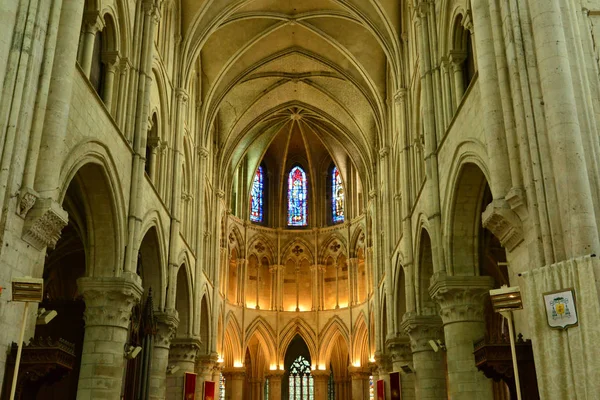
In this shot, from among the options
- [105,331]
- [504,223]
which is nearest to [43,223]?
[105,331]

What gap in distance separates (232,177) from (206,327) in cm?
1033

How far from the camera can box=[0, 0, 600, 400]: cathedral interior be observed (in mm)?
10547

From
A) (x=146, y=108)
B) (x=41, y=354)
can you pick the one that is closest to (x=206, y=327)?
(x=146, y=108)

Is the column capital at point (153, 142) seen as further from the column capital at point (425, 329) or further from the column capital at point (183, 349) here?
the column capital at point (425, 329)

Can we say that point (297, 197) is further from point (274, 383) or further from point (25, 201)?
point (25, 201)

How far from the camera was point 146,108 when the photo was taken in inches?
738

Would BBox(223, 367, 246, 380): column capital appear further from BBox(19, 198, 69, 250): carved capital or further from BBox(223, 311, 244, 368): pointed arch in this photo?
BBox(19, 198, 69, 250): carved capital

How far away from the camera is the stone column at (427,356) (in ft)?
68.6

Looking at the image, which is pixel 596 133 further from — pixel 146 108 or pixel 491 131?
pixel 146 108

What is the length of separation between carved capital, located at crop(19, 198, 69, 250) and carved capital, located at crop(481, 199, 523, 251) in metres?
7.08

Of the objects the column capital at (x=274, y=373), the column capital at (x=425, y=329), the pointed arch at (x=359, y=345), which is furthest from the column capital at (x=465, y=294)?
the column capital at (x=274, y=373)

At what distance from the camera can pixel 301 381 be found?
4178 cm

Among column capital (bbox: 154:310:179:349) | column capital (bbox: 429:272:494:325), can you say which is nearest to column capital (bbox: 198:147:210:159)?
column capital (bbox: 154:310:179:349)

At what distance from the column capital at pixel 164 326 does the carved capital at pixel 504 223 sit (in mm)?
Answer: 11995
